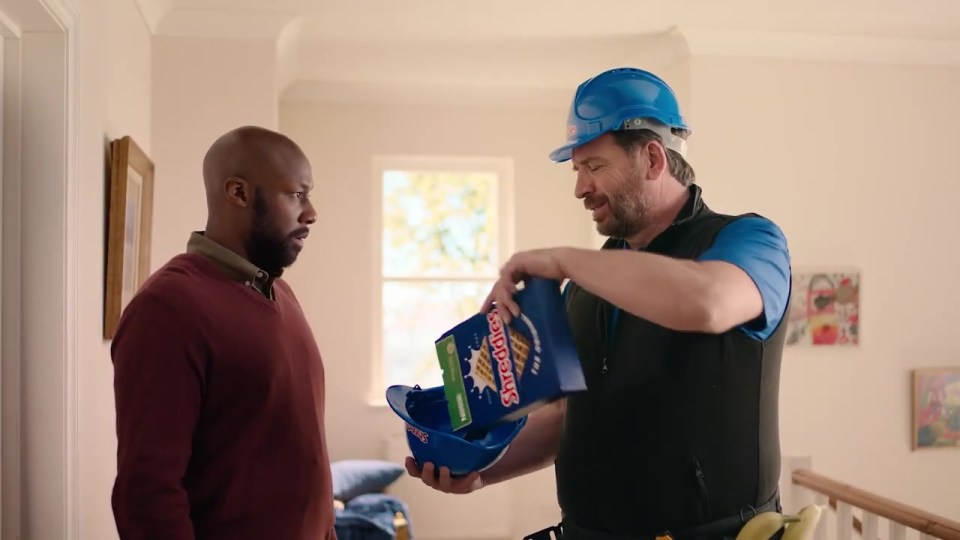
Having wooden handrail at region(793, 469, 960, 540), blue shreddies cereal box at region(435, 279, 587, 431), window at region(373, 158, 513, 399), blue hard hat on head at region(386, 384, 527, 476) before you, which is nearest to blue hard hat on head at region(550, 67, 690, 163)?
blue shreddies cereal box at region(435, 279, 587, 431)

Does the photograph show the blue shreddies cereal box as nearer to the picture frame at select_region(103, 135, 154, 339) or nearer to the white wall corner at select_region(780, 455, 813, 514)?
the picture frame at select_region(103, 135, 154, 339)

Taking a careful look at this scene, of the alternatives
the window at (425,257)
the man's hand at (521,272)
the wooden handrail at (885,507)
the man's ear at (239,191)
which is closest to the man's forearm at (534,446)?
the man's hand at (521,272)

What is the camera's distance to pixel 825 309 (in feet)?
13.2

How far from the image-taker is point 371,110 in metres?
5.16

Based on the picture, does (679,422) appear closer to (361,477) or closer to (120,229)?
(120,229)

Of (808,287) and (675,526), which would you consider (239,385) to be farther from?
(808,287)

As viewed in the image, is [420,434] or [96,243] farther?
[96,243]

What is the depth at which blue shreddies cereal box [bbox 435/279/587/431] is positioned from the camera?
129 cm

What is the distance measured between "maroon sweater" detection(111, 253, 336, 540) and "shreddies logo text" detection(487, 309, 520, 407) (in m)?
Result: 0.42

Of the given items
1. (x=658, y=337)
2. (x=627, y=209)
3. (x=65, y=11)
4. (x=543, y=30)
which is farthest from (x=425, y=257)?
(x=658, y=337)

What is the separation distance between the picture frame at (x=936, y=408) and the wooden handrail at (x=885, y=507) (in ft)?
4.76

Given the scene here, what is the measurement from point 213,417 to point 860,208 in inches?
135

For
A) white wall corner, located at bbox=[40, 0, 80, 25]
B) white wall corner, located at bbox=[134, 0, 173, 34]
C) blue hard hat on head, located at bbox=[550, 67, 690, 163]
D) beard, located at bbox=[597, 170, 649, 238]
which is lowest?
Answer: beard, located at bbox=[597, 170, 649, 238]

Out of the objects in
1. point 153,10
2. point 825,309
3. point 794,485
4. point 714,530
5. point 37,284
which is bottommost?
point 794,485
